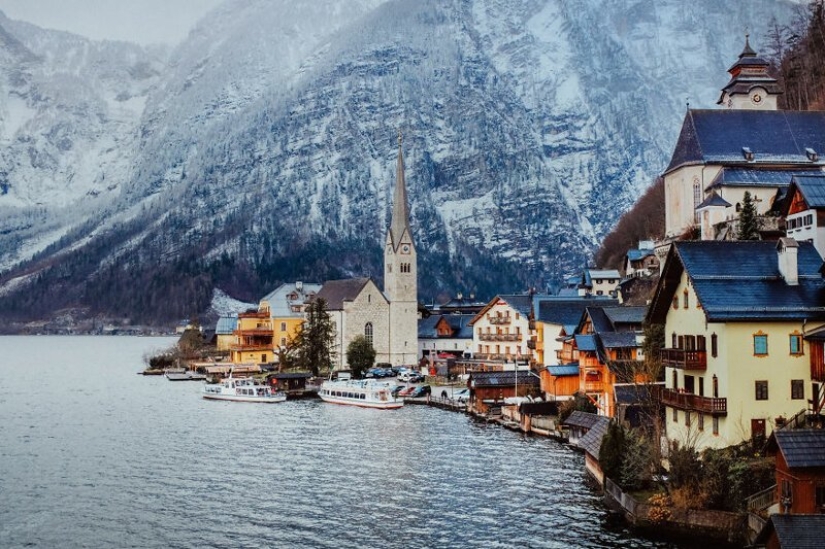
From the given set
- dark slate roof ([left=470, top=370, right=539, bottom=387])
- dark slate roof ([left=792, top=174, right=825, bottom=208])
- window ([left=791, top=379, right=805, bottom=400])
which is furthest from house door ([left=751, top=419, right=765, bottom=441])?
dark slate roof ([left=470, top=370, right=539, bottom=387])

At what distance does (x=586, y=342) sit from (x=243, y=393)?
47.1 metres

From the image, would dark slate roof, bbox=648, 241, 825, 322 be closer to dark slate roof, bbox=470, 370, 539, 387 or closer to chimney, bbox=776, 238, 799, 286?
chimney, bbox=776, 238, 799, 286

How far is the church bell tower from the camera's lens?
13750 centimetres

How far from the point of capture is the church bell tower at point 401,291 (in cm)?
13750

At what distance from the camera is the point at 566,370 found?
268ft

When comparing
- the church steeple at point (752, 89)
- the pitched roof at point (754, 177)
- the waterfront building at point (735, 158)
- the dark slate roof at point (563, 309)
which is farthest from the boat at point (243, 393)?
the church steeple at point (752, 89)

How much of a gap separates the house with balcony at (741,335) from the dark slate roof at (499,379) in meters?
42.4

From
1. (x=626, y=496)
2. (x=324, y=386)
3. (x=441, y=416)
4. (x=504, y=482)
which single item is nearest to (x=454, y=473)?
(x=504, y=482)

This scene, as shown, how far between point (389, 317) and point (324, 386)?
32.3m

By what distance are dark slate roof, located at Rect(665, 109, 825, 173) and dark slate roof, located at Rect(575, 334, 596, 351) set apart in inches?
1117

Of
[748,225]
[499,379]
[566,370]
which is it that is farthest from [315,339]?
[748,225]

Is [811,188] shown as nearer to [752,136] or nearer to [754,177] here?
[754,177]

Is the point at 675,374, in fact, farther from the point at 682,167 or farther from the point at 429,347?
the point at 429,347

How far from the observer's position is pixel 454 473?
58.2m
